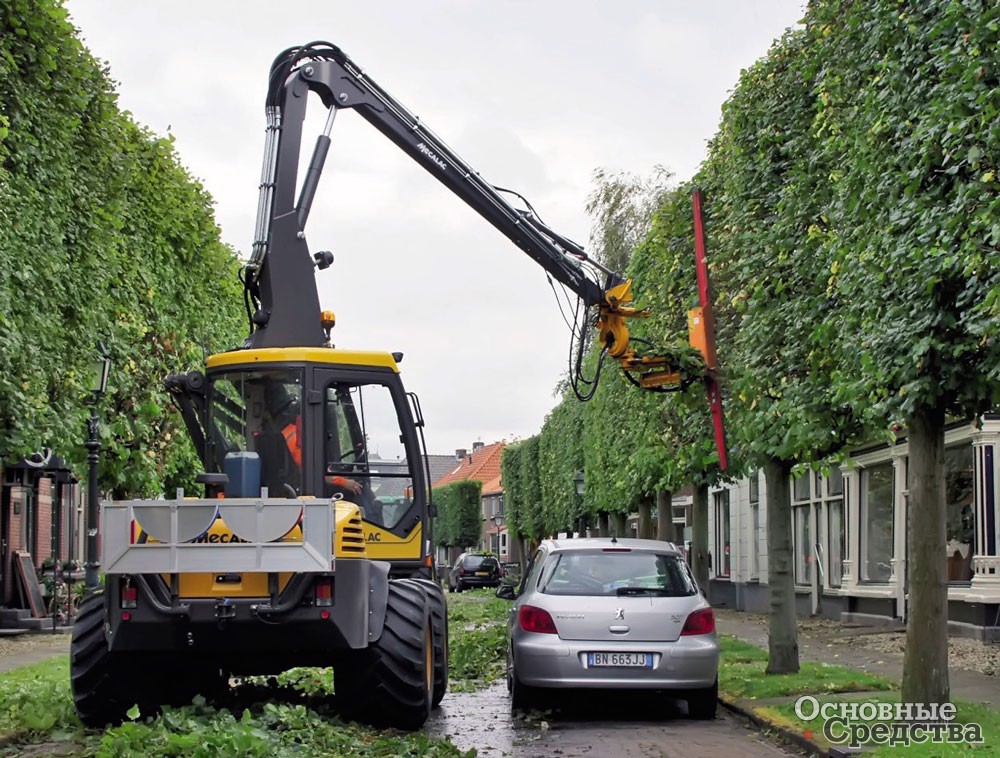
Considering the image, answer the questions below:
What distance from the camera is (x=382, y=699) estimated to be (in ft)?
36.7

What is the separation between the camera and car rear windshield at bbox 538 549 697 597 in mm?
12930

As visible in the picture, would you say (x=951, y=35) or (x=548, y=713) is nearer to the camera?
(x=951, y=35)

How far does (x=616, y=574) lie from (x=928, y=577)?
3341 mm

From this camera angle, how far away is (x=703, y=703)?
42.6 ft

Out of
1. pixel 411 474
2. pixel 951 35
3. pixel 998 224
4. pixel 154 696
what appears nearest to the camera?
pixel 998 224

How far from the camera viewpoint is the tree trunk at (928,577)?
10.6 m

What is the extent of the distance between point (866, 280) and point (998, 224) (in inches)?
80.3

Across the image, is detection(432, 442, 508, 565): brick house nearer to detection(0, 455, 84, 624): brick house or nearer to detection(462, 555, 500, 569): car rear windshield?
detection(462, 555, 500, 569): car rear windshield

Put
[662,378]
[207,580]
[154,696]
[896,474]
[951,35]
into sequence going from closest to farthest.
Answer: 1. [951,35]
2. [207,580]
3. [154,696]
4. [662,378]
5. [896,474]

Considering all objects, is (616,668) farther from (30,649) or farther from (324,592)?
(30,649)

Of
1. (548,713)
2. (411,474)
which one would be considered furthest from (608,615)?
(411,474)

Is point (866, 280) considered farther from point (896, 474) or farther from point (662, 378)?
point (896, 474)

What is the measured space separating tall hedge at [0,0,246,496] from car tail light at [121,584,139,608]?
613cm

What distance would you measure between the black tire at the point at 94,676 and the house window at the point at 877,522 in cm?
1867
